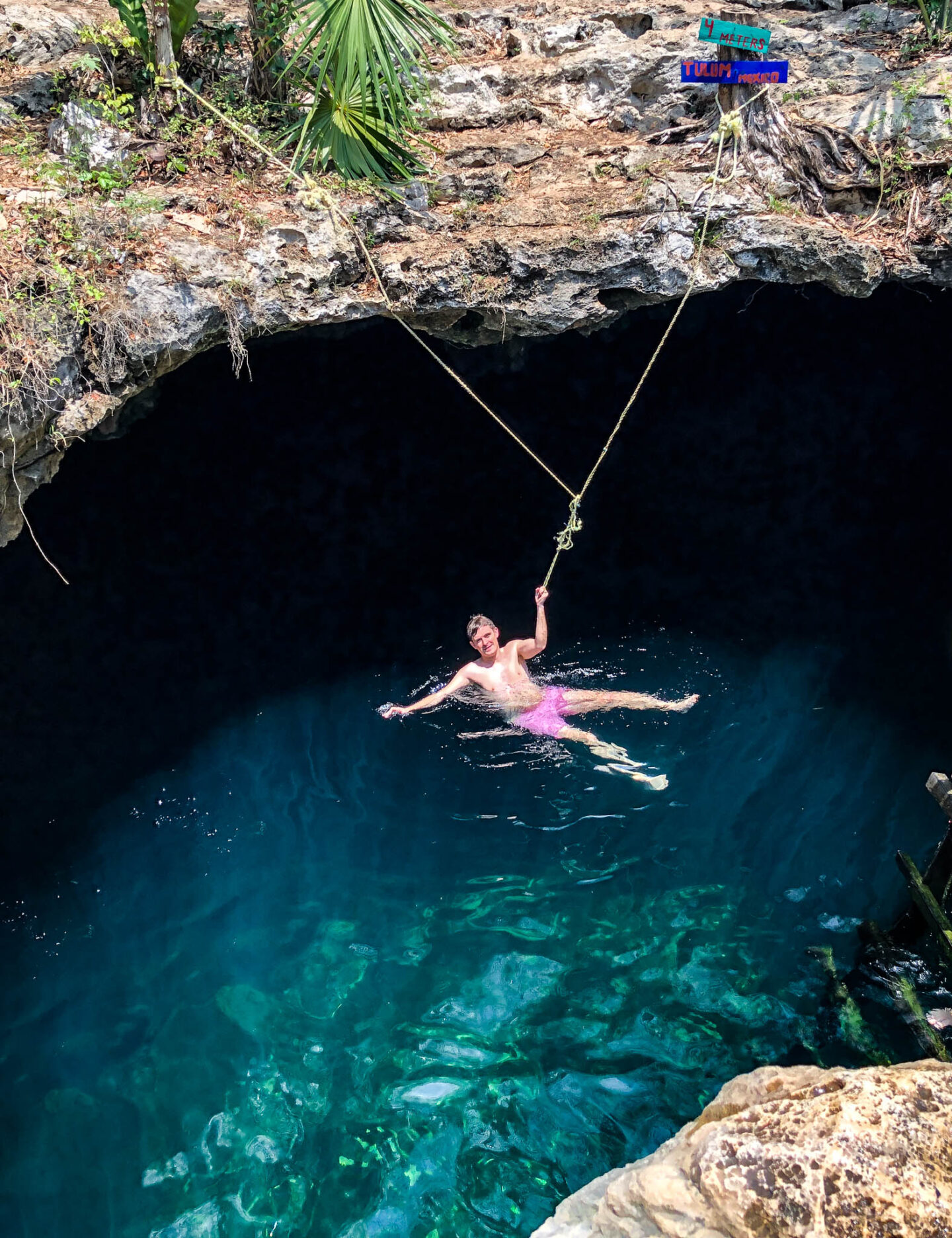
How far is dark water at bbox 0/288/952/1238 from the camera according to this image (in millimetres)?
5230

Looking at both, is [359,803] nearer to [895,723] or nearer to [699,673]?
[699,673]

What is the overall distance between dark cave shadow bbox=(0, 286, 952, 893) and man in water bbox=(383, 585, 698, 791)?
3.42ft

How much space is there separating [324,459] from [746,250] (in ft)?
11.5

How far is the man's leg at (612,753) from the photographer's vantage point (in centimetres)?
593

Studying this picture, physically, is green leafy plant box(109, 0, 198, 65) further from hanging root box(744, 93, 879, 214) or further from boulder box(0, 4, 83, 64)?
hanging root box(744, 93, 879, 214)

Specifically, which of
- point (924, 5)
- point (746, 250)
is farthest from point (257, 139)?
point (924, 5)

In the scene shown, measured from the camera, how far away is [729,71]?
5566mm

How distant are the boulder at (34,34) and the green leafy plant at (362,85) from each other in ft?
5.89

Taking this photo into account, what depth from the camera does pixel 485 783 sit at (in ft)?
21.8

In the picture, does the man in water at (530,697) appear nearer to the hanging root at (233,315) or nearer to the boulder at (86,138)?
the hanging root at (233,315)

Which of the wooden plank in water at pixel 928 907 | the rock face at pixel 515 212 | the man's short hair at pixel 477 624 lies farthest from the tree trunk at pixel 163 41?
the wooden plank in water at pixel 928 907

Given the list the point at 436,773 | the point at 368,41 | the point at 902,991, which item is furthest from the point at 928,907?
the point at 368,41

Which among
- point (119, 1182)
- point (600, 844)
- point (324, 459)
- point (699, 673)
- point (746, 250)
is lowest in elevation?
point (119, 1182)

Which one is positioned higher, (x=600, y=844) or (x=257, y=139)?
(x=257, y=139)
